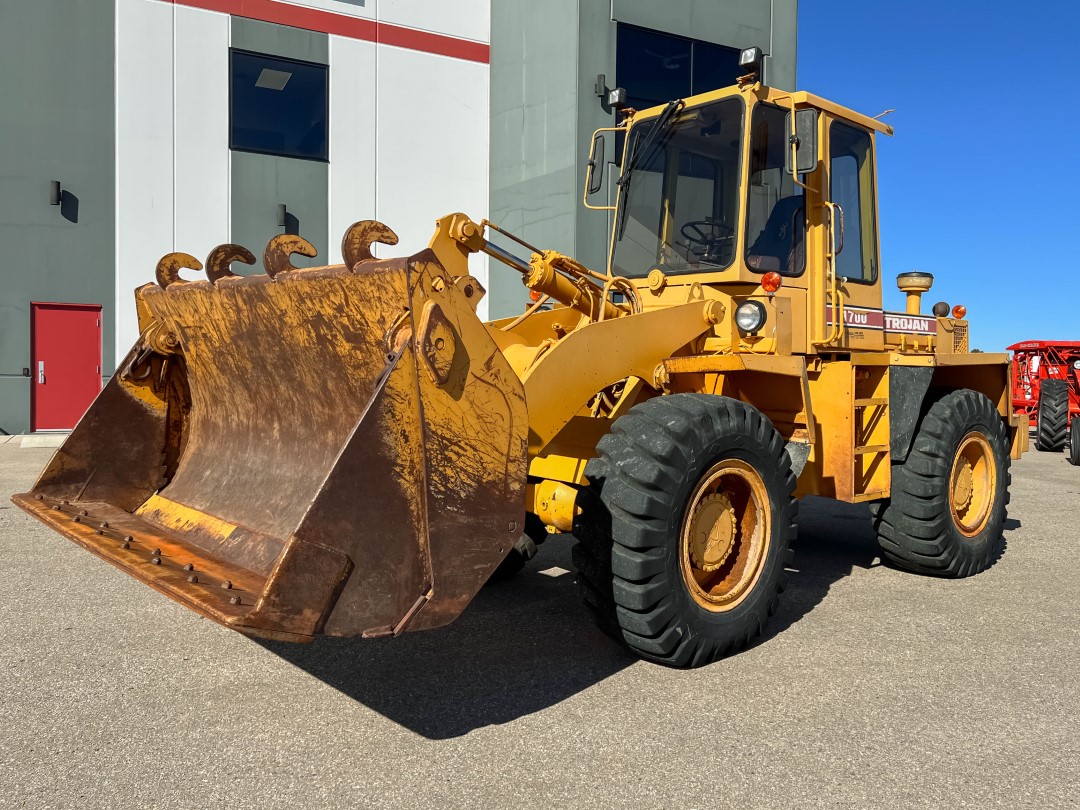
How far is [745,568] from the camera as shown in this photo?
4496mm

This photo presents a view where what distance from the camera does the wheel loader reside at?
10.6ft

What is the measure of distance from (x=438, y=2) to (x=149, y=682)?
15033 mm

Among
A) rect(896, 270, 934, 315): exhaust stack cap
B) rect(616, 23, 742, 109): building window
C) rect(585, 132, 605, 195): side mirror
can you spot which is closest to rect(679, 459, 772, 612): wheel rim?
rect(585, 132, 605, 195): side mirror

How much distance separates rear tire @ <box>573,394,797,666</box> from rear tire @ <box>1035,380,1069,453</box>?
13.1 m

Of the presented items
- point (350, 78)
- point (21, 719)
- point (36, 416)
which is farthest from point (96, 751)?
point (350, 78)

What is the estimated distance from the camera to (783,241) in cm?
537

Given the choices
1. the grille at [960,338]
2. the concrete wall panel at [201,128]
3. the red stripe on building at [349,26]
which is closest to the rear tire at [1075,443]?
the grille at [960,338]

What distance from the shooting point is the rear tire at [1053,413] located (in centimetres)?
1532

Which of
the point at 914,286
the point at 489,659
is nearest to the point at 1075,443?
the point at 914,286

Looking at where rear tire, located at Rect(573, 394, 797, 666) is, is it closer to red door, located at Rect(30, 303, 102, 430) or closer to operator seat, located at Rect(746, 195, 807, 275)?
operator seat, located at Rect(746, 195, 807, 275)

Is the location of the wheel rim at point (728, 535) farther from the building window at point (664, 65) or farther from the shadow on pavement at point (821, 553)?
the building window at point (664, 65)

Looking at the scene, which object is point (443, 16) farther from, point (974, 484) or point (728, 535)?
point (728, 535)

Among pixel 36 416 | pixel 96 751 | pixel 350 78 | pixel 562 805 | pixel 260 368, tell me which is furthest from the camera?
pixel 350 78

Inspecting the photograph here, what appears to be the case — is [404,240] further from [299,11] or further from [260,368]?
[260,368]
